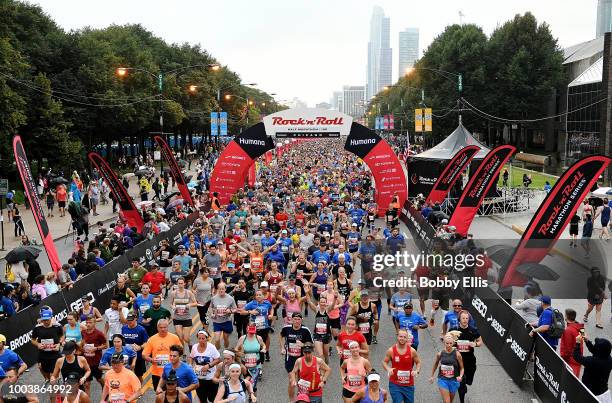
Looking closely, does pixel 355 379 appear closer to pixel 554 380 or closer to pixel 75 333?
pixel 554 380

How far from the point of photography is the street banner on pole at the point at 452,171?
2780 centimetres

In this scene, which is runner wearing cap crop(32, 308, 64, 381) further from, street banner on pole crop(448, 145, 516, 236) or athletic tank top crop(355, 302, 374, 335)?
street banner on pole crop(448, 145, 516, 236)

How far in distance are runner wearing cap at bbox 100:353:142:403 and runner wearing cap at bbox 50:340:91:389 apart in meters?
1.04

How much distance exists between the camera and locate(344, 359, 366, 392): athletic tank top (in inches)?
344

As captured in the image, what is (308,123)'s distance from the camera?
30.2 metres

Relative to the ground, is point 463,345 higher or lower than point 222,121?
lower

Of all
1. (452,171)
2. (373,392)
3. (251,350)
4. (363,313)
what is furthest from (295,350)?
(452,171)

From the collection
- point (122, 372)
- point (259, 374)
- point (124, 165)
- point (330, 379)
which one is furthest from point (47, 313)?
point (124, 165)

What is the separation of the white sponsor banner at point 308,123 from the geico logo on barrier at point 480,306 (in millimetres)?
17370

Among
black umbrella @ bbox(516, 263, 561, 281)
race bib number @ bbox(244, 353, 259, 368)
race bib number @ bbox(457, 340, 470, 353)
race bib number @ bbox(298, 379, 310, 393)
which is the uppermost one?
black umbrella @ bbox(516, 263, 561, 281)

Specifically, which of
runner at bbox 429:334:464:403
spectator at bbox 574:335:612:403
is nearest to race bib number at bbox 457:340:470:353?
runner at bbox 429:334:464:403

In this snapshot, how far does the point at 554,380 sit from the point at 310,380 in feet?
Answer: 10.9

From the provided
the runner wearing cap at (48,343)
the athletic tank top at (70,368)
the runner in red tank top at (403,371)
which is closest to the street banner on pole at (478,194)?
the runner in red tank top at (403,371)

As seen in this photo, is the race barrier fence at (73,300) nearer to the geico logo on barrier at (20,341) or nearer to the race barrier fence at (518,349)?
the geico logo on barrier at (20,341)
